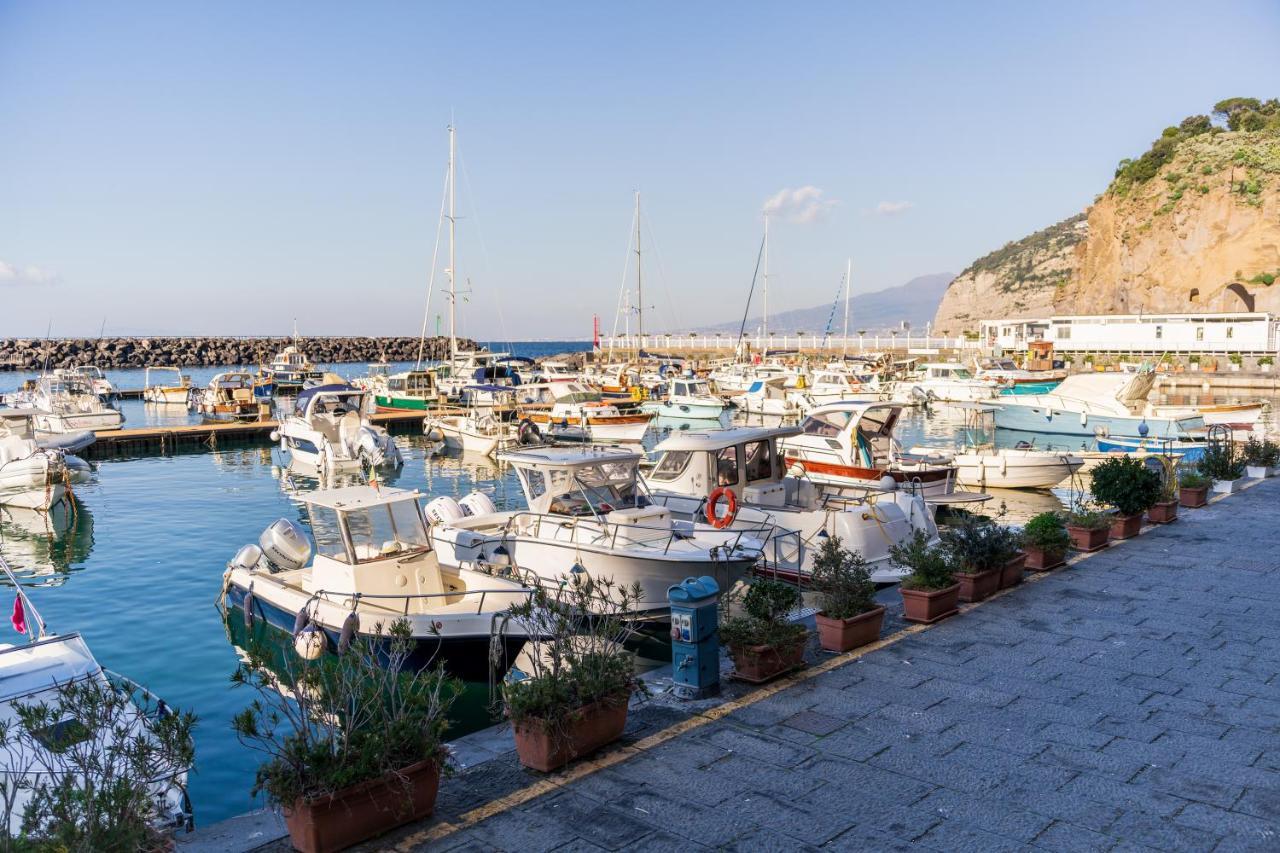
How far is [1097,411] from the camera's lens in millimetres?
35531

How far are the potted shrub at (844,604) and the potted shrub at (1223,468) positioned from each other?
1290 centimetres

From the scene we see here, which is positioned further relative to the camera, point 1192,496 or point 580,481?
point 1192,496

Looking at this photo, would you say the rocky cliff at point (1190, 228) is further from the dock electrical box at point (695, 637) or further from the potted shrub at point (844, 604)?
the dock electrical box at point (695, 637)

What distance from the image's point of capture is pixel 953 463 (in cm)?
2456

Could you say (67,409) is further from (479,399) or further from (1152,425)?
(1152,425)

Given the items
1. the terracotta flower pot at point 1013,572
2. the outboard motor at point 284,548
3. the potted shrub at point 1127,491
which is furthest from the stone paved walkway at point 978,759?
the outboard motor at point 284,548

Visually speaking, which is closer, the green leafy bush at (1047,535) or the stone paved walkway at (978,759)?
the stone paved walkway at (978,759)

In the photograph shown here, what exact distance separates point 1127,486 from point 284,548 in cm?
1374

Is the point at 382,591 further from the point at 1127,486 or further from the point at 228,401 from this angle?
the point at 228,401

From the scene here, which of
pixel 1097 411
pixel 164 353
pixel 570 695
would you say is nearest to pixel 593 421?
pixel 1097 411

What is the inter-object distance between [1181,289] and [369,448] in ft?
229

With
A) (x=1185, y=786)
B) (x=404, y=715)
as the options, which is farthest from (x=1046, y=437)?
(x=404, y=715)

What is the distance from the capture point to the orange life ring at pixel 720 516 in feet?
48.9

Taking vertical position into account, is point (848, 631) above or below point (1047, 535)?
below
